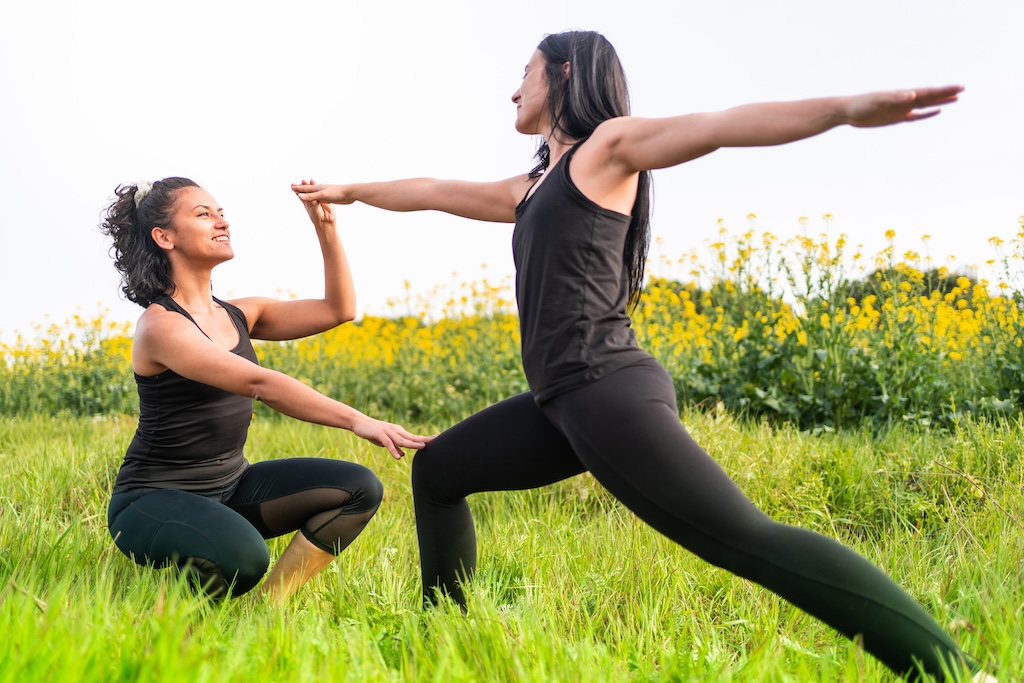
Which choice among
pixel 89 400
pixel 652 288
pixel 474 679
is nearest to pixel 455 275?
pixel 652 288

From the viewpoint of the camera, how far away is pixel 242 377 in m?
2.98

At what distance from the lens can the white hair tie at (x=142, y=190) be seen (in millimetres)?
3549

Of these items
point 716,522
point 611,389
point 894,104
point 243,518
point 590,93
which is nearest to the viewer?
point 894,104

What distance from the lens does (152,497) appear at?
3109 millimetres

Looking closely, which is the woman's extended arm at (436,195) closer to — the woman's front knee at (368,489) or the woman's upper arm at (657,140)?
the woman's upper arm at (657,140)

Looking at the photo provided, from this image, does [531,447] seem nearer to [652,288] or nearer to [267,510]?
[267,510]

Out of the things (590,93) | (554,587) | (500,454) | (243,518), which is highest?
(590,93)

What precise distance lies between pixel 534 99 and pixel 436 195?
0.73 metres

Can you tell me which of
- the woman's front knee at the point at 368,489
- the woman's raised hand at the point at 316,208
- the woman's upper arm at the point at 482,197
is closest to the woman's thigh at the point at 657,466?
the woman's upper arm at the point at 482,197

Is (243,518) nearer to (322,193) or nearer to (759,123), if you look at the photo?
(322,193)

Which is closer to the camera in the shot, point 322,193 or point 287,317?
point 322,193

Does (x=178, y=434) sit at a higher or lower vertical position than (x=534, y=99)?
lower

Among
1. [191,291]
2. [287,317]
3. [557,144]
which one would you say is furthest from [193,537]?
[557,144]

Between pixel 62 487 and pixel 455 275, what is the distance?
4136 mm
